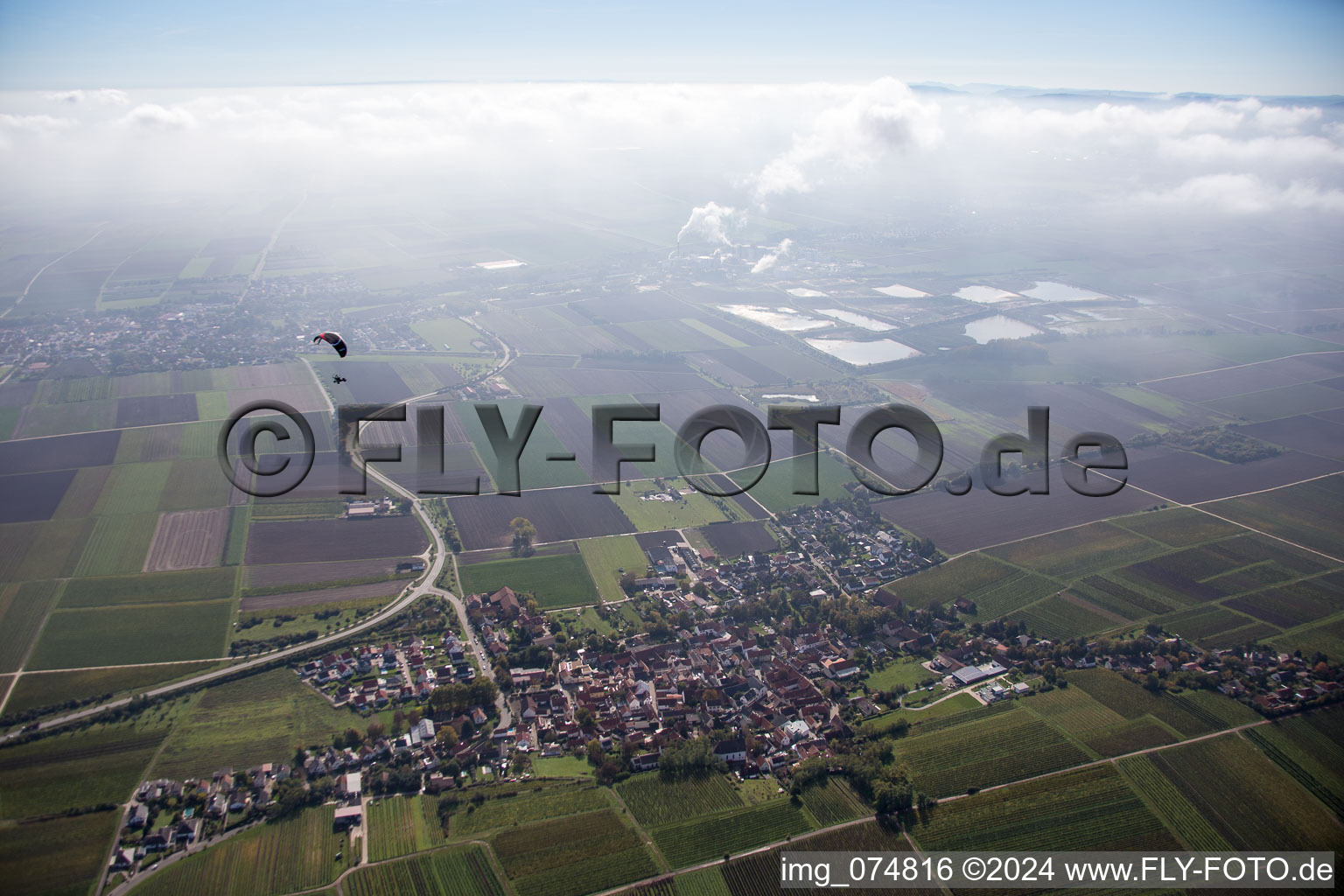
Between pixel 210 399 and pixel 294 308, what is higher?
pixel 294 308

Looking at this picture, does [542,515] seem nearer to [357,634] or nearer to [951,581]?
[357,634]

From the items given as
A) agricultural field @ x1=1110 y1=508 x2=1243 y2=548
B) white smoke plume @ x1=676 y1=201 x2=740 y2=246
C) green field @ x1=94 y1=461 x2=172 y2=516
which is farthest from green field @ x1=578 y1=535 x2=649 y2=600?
A: white smoke plume @ x1=676 y1=201 x2=740 y2=246

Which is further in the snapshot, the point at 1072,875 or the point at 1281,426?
the point at 1281,426

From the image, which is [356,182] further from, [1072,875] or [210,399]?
[1072,875]

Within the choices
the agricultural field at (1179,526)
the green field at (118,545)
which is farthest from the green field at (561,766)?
the agricultural field at (1179,526)

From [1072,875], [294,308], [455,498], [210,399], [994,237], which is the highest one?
[994,237]

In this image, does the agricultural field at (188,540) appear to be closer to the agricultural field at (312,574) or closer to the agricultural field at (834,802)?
the agricultural field at (312,574)

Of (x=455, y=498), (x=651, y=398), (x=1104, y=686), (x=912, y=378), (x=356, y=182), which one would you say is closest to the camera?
(x=1104, y=686)

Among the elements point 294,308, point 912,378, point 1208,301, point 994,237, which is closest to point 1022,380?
point 912,378
